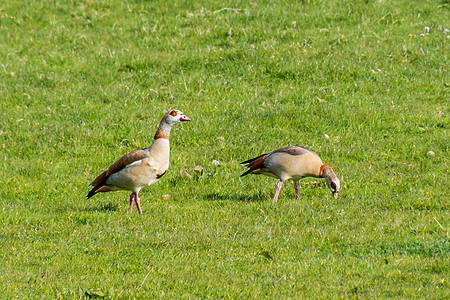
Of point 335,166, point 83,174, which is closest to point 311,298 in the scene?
point 335,166

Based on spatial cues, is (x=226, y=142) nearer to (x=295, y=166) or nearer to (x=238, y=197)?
(x=238, y=197)

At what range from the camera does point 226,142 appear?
1205 centimetres

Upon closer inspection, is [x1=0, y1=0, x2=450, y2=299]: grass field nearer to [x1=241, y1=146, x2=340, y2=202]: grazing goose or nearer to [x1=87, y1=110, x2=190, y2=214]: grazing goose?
[x1=241, y1=146, x2=340, y2=202]: grazing goose

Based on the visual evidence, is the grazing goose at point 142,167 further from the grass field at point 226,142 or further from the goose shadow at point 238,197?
the goose shadow at point 238,197

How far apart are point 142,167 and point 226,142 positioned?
145 inches

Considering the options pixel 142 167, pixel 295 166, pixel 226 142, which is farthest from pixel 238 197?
pixel 226 142

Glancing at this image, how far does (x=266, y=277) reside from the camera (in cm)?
646

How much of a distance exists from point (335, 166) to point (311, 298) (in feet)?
17.1

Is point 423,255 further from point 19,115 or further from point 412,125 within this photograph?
point 19,115

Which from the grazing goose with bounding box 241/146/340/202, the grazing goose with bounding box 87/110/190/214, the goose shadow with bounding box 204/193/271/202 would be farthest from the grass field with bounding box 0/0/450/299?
the grazing goose with bounding box 87/110/190/214

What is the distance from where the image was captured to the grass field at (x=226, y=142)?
21.8 feet

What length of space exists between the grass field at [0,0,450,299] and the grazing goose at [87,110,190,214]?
0.46m

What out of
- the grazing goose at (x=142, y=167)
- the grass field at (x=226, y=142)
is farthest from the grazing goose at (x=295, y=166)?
the grazing goose at (x=142, y=167)

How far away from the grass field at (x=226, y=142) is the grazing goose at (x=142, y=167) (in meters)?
0.46
